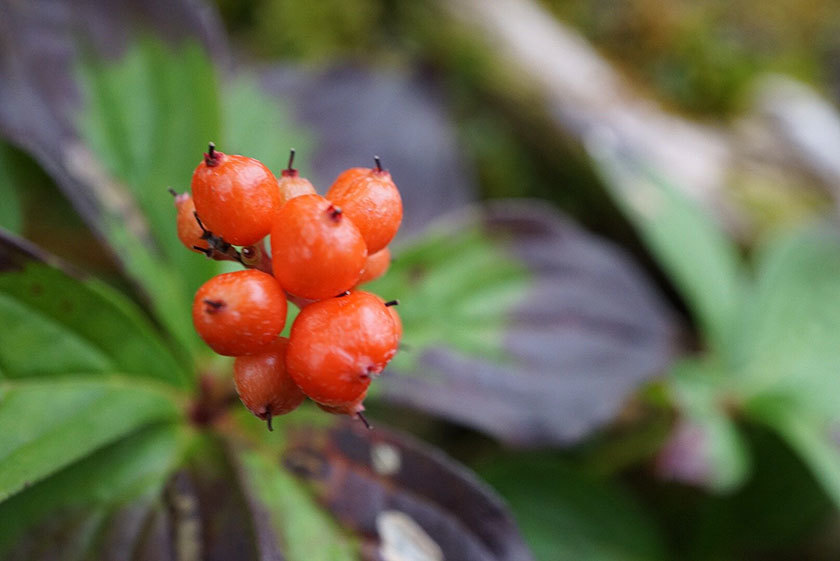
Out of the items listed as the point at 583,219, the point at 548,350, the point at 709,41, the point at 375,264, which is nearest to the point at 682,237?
the point at 583,219

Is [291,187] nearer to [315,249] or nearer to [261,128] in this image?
[315,249]

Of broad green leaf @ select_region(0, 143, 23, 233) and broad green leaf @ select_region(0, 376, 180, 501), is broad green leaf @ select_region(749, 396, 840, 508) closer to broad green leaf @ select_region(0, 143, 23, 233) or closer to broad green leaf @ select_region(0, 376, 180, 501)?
broad green leaf @ select_region(0, 376, 180, 501)

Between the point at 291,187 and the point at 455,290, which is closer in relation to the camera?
the point at 291,187

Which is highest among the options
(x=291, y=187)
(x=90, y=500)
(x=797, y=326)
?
(x=797, y=326)

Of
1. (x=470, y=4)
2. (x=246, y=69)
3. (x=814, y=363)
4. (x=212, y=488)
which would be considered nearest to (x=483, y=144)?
(x=470, y=4)

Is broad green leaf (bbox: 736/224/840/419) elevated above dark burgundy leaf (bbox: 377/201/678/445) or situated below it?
above

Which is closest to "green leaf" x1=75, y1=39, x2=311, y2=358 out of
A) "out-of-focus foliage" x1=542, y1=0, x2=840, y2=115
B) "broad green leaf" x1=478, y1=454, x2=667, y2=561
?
"broad green leaf" x1=478, y1=454, x2=667, y2=561
